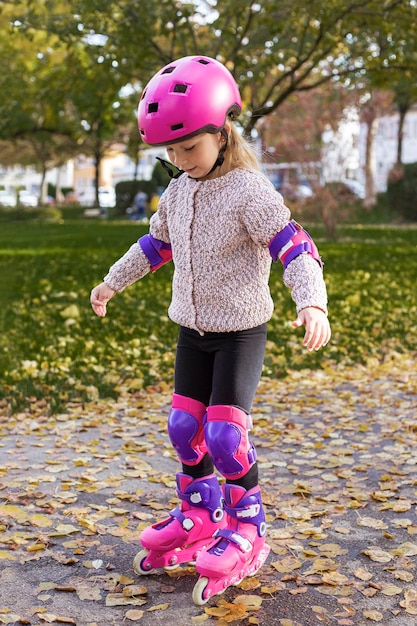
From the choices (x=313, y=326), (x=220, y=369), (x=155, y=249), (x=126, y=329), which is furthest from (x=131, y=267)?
(x=126, y=329)

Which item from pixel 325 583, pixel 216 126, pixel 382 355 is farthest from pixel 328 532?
pixel 382 355

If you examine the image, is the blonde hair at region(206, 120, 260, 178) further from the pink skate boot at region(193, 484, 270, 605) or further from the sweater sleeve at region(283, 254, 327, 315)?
the pink skate boot at region(193, 484, 270, 605)

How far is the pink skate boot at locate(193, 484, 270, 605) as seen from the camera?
2967 millimetres

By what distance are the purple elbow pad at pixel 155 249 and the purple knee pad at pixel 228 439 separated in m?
0.63

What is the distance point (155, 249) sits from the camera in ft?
11.1

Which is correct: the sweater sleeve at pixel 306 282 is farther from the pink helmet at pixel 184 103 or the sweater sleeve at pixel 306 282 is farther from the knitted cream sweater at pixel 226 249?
the pink helmet at pixel 184 103

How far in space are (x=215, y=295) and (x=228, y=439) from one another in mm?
478

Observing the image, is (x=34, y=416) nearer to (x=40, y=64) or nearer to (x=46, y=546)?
(x=46, y=546)

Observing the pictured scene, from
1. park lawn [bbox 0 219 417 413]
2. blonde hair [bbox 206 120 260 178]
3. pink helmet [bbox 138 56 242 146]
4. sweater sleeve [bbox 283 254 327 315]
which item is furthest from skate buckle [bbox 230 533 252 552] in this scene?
park lawn [bbox 0 219 417 413]

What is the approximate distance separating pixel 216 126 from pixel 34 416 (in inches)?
124

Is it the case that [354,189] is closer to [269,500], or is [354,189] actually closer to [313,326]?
[269,500]

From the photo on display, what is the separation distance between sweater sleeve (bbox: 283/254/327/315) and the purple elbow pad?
1.86 feet

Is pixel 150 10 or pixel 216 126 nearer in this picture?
pixel 216 126

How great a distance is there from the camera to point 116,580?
3.22 meters
